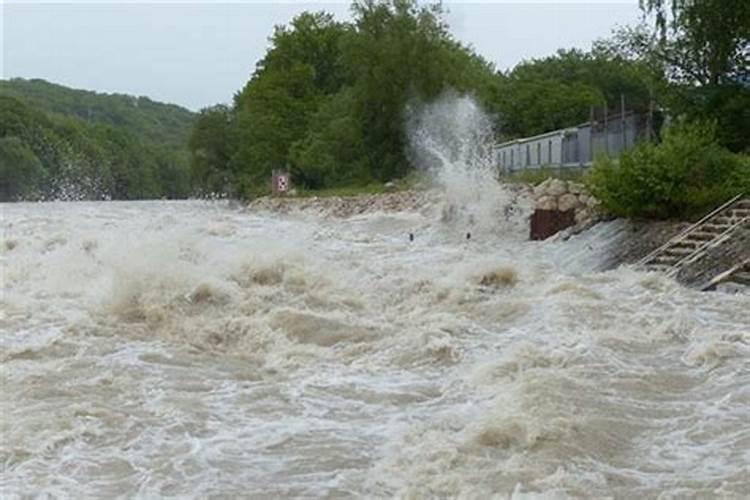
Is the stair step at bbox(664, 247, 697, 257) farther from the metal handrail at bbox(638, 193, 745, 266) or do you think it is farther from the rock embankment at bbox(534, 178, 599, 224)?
the rock embankment at bbox(534, 178, 599, 224)

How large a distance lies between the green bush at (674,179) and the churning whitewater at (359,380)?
127 inches

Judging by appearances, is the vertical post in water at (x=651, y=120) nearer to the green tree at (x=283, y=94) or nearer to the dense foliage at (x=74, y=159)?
the green tree at (x=283, y=94)

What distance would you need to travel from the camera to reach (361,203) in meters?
40.1

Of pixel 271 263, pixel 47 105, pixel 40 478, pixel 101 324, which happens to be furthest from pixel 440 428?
pixel 47 105

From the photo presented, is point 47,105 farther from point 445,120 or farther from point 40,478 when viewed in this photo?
point 40,478

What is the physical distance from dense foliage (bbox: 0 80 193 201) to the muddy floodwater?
66654mm

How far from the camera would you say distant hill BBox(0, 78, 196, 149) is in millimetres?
138250

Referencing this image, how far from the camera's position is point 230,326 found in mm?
11703

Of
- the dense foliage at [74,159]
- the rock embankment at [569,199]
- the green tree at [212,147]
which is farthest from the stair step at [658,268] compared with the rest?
the dense foliage at [74,159]

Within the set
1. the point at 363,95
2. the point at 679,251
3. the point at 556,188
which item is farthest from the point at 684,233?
the point at 363,95

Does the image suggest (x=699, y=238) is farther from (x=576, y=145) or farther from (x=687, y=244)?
(x=576, y=145)

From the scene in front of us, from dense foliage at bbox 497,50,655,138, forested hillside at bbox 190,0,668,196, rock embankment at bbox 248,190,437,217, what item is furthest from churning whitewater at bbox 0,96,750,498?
dense foliage at bbox 497,50,655,138

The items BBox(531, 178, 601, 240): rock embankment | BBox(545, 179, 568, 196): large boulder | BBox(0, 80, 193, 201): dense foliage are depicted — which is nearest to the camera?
BBox(531, 178, 601, 240): rock embankment

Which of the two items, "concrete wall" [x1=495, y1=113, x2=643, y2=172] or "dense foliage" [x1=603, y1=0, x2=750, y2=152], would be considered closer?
"dense foliage" [x1=603, y1=0, x2=750, y2=152]
